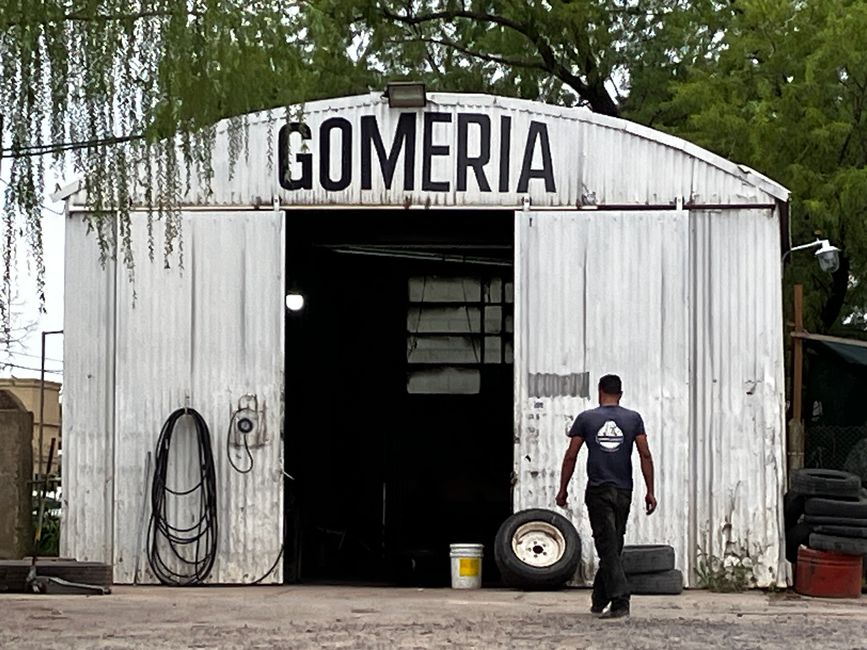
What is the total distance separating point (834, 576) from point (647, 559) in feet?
5.84

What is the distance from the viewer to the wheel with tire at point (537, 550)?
1534 cm

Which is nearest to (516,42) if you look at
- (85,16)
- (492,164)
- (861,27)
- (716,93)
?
(716,93)

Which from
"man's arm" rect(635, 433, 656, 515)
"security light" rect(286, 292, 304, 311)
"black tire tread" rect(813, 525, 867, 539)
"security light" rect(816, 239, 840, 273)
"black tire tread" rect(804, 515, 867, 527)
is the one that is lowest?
"black tire tread" rect(813, 525, 867, 539)

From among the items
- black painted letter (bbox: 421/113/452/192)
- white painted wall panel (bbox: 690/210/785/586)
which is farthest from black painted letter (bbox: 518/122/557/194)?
white painted wall panel (bbox: 690/210/785/586)

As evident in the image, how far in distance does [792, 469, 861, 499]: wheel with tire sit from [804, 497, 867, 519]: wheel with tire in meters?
0.15

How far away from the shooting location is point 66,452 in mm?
16203

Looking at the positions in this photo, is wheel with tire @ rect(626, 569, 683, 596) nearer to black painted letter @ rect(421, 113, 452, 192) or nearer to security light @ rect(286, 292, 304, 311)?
black painted letter @ rect(421, 113, 452, 192)

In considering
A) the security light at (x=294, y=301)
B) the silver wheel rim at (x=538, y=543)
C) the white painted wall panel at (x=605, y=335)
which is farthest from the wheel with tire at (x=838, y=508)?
the security light at (x=294, y=301)

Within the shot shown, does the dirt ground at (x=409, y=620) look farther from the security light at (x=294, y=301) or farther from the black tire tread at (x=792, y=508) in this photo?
Result: the security light at (x=294, y=301)

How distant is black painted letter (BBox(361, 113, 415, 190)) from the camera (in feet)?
53.7

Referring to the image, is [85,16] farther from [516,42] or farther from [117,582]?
[516,42]

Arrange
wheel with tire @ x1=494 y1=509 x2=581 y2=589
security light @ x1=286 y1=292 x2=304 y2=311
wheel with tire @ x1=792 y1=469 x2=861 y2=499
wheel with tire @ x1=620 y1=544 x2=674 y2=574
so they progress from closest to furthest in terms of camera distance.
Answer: wheel with tire @ x1=620 y1=544 x2=674 y2=574 < wheel with tire @ x1=494 y1=509 x2=581 y2=589 < wheel with tire @ x1=792 y1=469 x2=861 y2=499 < security light @ x1=286 y1=292 x2=304 y2=311

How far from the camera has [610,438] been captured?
12406 mm

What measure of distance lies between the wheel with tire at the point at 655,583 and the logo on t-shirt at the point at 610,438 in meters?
2.95
